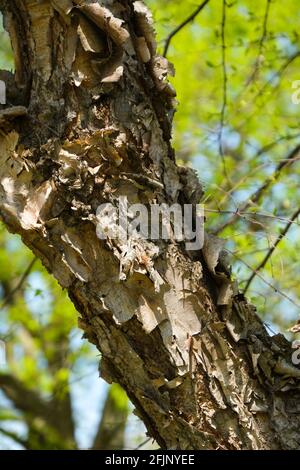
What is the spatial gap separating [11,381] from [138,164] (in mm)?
4757

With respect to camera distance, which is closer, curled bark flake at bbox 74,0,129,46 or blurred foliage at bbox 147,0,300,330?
curled bark flake at bbox 74,0,129,46

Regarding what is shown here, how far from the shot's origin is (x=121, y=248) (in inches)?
79.8

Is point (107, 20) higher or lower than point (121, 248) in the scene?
higher

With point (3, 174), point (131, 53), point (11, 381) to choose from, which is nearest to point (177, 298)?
point (3, 174)

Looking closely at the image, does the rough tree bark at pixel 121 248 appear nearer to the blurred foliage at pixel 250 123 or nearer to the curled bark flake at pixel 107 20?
the curled bark flake at pixel 107 20

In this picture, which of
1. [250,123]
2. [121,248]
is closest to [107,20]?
[121,248]

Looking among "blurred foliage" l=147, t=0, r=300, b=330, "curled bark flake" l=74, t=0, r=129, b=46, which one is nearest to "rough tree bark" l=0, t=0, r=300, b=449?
"curled bark flake" l=74, t=0, r=129, b=46

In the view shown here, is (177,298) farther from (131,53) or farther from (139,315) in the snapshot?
(131,53)

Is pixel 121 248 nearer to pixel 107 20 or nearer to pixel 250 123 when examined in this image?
pixel 107 20

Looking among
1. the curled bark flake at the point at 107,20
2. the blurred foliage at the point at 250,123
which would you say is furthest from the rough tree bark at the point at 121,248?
the blurred foliage at the point at 250,123

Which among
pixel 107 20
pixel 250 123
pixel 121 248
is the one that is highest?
pixel 250 123

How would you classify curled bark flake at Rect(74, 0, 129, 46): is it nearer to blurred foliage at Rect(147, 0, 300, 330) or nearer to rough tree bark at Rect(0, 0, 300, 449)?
rough tree bark at Rect(0, 0, 300, 449)

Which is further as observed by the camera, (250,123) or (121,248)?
(250,123)

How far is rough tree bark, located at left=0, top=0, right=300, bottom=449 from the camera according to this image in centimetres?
204
